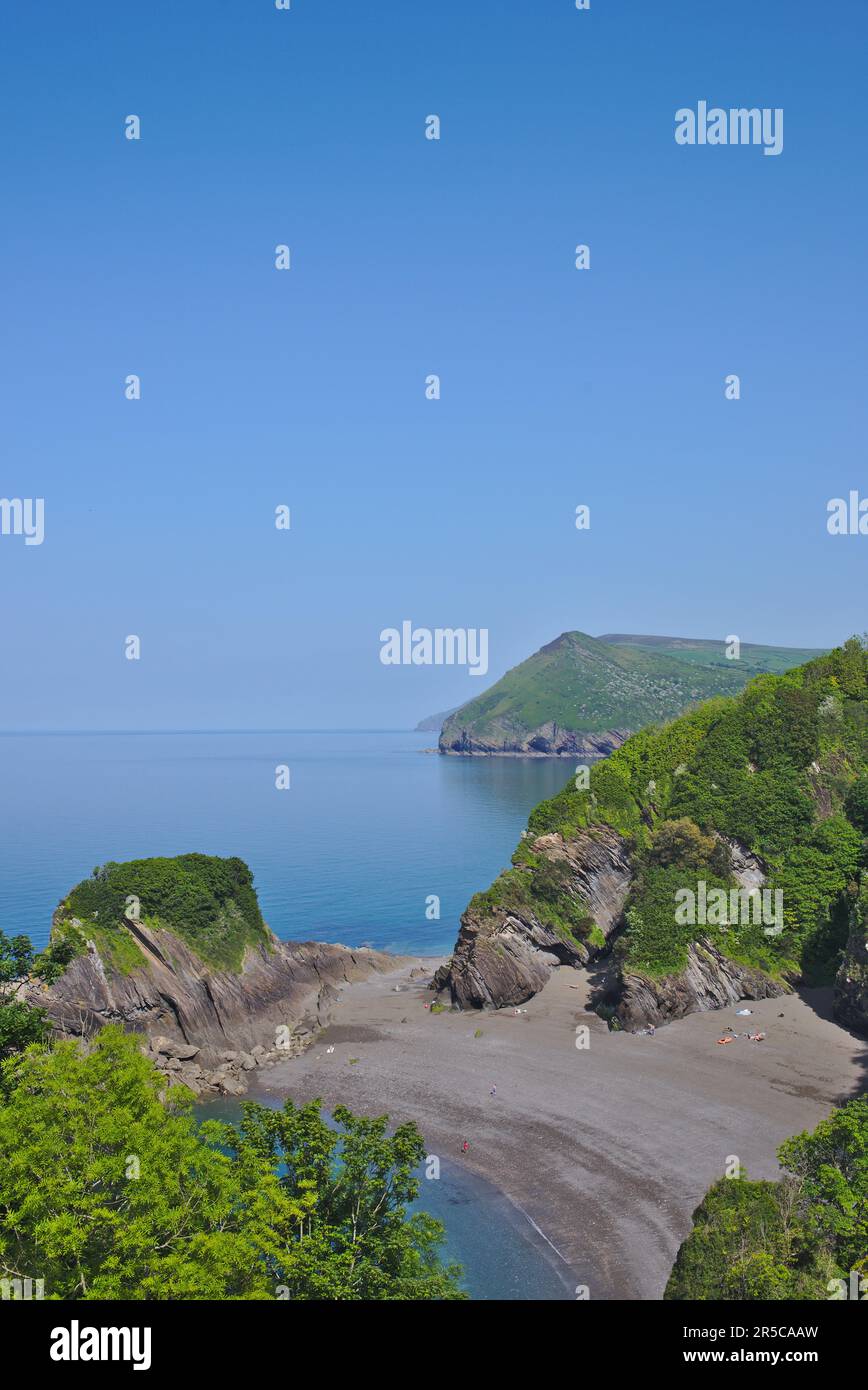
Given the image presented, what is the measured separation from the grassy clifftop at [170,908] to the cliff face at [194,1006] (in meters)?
0.79

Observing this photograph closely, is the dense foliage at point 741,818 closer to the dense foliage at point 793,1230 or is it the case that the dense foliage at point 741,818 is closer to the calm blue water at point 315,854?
the calm blue water at point 315,854

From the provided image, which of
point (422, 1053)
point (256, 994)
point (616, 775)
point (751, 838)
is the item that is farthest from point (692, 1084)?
point (616, 775)

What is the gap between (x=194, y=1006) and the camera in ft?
210

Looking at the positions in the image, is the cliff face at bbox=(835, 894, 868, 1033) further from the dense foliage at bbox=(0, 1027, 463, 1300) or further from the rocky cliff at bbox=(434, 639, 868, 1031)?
the dense foliage at bbox=(0, 1027, 463, 1300)

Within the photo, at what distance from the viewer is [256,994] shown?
68875 millimetres

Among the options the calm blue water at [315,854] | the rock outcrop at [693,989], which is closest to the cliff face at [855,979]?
the rock outcrop at [693,989]

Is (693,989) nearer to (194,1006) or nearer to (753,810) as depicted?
(753,810)

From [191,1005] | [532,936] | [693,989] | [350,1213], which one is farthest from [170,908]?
[350,1213]

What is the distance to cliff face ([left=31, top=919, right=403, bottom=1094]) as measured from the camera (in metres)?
58.5

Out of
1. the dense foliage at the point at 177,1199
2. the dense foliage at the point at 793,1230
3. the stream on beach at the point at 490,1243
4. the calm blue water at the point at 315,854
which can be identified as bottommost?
the stream on beach at the point at 490,1243

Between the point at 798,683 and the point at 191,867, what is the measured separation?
56.4 m

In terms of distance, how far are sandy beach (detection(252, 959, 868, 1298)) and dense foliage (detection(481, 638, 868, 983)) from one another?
15.5 feet

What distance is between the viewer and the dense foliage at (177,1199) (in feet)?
80.3

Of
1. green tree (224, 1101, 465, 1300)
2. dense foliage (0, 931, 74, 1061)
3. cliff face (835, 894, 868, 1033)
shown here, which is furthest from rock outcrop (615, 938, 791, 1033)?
dense foliage (0, 931, 74, 1061)
